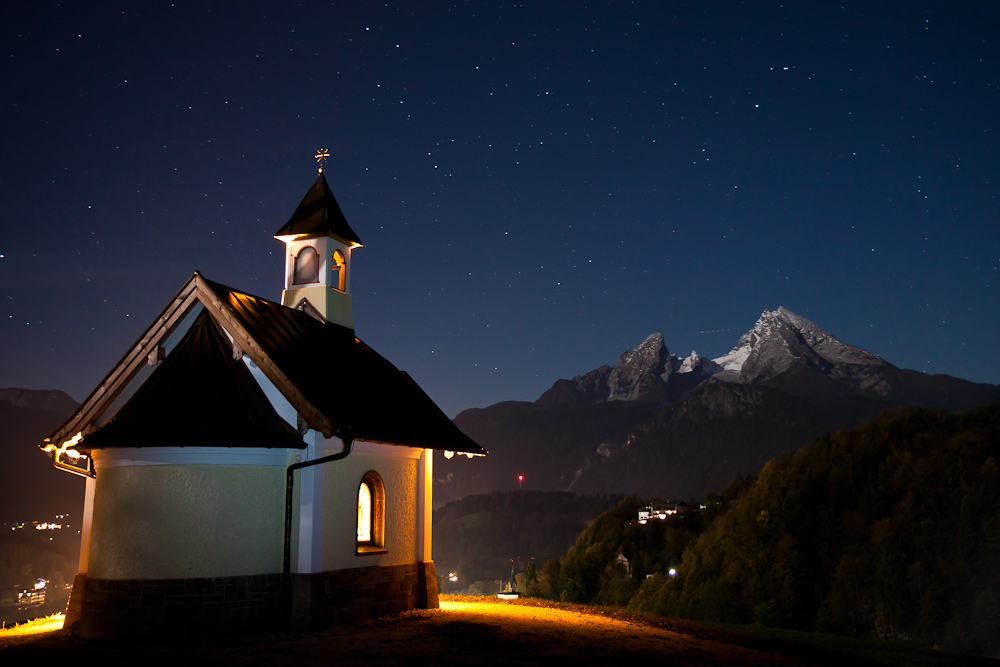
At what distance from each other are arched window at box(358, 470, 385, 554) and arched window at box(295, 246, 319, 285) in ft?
21.9

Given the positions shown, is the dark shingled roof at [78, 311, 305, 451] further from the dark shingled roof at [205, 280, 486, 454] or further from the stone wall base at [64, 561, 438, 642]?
the stone wall base at [64, 561, 438, 642]

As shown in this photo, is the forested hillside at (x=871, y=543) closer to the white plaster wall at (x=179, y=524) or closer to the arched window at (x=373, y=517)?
the arched window at (x=373, y=517)

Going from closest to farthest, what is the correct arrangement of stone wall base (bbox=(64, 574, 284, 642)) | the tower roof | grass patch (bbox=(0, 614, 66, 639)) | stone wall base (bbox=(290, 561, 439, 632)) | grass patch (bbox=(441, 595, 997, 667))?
1. stone wall base (bbox=(64, 574, 284, 642))
2. grass patch (bbox=(441, 595, 997, 667))
3. stone wall base (bbox=(290, 561, 439, 632))
4. grass patch (bbox=(0, 614, 66, 639))
5. the tower roof

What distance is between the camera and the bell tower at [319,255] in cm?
2144

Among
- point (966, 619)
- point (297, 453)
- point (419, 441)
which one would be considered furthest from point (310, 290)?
point (966, 619)

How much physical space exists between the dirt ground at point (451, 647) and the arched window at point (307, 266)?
9.54 m

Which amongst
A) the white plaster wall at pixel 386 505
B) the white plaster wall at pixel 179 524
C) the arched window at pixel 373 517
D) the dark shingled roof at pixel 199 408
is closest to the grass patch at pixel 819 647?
the white plaster wall at pixel 386 505

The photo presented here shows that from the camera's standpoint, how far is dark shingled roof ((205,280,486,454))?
52.0 feet

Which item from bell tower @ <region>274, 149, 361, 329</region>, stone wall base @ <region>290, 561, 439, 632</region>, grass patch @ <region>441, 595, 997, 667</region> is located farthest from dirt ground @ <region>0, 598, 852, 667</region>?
bell tower @ <region>274, 149, 361, 329</region>

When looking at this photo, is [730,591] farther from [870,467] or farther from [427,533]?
[427,533]

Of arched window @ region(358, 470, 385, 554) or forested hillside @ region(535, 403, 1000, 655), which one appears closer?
arched window @ region(358, 470, 385, 554)

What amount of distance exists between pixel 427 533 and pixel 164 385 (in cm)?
761

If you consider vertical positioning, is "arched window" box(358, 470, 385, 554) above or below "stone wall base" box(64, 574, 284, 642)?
above

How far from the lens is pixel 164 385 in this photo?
1477cm
